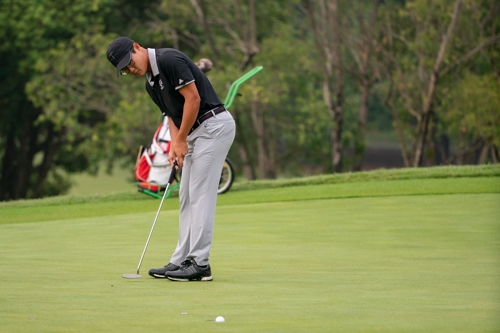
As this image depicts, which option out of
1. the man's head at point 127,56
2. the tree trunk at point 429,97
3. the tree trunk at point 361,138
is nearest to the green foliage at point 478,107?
the tree trunk at point 429,97

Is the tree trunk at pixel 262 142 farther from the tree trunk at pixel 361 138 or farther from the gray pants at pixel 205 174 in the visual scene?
the gray pants at pixel 205 174

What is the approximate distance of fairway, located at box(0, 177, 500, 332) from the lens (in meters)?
4.76

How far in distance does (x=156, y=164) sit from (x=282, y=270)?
672 cm

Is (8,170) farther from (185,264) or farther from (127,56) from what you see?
(127,56)

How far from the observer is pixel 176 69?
21.1ft

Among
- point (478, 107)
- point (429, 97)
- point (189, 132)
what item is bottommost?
point (478, 107)

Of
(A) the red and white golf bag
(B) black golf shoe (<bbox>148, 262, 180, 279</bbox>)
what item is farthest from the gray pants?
(A) the red and white golf bag

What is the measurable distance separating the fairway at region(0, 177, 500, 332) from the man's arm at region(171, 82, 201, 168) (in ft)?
3.17

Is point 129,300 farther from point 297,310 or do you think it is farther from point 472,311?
point 472,311

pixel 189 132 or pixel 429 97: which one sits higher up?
pixel 189 132

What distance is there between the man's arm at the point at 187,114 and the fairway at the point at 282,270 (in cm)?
96

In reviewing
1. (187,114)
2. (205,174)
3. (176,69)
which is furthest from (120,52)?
(205,174)

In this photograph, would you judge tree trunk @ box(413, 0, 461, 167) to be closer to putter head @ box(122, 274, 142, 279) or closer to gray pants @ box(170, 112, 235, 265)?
gray pants @ box(170, 112, 235, 265)

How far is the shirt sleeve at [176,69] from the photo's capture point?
643 cm
